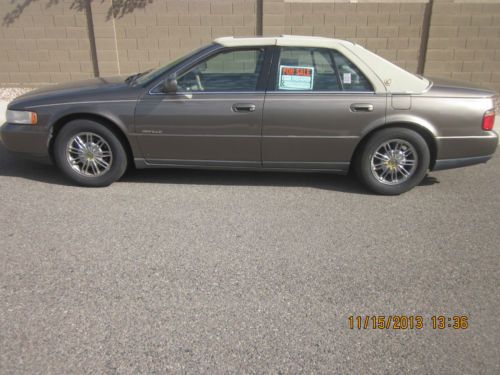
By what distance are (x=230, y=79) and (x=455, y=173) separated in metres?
3.12

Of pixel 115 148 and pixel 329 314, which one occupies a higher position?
pixel 115 148

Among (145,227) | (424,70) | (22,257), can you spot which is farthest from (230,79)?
(424,70)

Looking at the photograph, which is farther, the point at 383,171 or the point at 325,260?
the point at 383,171

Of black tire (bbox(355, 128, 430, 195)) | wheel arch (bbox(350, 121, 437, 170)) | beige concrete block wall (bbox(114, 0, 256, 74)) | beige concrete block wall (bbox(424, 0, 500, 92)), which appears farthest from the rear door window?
beige concrete block wall (bbox(424, 0, 500, 92))

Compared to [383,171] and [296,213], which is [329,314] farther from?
[383,171]

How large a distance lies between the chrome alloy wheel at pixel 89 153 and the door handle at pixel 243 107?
1457 millimetres

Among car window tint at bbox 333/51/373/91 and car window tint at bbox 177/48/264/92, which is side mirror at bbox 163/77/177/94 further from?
car window tint at bbox 333/51/373/91

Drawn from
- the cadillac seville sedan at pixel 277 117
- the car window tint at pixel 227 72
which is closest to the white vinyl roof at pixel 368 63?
the cadillac seville sedan at pixel 277 117

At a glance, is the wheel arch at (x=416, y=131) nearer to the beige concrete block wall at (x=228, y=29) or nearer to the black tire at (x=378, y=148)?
the black tire at (x=378, y=148)

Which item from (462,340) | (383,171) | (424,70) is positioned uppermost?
(424,70)

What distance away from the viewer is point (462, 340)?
2512mm

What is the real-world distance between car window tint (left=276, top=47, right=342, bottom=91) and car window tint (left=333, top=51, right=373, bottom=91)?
65mm

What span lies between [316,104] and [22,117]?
3207 mm

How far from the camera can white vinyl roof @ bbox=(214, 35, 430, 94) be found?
433cm
